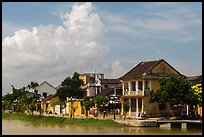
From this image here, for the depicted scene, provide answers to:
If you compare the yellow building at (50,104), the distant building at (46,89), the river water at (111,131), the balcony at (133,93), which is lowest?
the river water at (111,131)

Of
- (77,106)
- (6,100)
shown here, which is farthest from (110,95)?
(6,100)

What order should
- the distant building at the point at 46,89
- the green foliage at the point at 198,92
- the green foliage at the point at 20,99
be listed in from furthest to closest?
1. the distant building at the point at 46,89
2. the green foliage at the point at 20,99
3. the green foliage at the point at 198,92

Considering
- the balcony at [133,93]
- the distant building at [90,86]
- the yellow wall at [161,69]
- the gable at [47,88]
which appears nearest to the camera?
the balcony at [133,93]

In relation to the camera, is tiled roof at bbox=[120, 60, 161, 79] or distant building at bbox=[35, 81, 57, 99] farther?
distant building at bbox=[35, 81, 57, 99]

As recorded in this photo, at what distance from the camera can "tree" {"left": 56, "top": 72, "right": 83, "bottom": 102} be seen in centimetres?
5047

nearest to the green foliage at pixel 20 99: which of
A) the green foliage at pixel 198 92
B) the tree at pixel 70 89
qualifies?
the tree at pixel 70 89

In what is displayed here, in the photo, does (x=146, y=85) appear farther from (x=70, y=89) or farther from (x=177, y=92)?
(x=70, y=89)

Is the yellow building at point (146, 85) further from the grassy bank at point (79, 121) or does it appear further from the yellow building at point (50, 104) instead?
the yellow building at point (50, 104)

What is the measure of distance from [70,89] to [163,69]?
19.3m

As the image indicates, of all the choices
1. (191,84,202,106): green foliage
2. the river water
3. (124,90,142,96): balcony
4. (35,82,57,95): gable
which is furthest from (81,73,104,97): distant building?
the river water

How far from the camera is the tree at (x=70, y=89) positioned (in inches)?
1987

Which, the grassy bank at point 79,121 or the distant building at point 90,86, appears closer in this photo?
the grassy bank at point 79,121

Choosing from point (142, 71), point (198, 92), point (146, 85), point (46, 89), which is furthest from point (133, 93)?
point (46, 89)

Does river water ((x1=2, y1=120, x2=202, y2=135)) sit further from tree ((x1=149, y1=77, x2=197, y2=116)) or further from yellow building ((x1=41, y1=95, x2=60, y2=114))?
yellow building ((x1=41, y1=95, x2=60, y2=114))
